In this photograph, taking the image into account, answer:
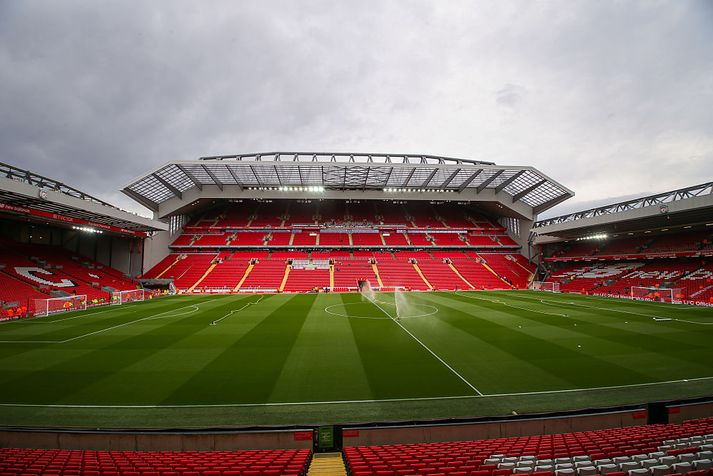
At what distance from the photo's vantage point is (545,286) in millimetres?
43625

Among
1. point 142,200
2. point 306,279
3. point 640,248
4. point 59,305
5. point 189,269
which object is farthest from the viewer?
point 189,269

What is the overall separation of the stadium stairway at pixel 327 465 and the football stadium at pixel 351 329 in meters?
0.13

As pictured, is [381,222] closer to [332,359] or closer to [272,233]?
[272,233]

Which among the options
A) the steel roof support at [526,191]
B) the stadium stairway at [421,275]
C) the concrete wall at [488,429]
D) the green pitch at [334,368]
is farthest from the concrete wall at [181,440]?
the steel roof support at [526,191]

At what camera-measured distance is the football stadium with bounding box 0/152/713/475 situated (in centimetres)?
645

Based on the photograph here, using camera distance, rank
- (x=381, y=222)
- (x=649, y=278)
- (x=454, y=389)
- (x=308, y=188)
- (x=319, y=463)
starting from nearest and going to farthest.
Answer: (x=319, y=463)
(x=454, y=389)
(x=649, y=278)
(x=308, y=188)
(x=381, y=222)

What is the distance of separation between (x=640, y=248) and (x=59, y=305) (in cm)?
5836

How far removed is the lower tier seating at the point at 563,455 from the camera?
4059mm

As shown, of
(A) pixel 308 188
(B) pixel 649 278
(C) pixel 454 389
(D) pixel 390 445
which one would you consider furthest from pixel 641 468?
(A) pixel 308 188

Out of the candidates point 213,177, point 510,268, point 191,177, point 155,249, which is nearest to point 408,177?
point 510,268

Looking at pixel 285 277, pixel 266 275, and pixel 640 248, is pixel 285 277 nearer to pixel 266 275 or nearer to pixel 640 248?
pixel 266 275

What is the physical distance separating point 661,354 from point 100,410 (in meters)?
18.9

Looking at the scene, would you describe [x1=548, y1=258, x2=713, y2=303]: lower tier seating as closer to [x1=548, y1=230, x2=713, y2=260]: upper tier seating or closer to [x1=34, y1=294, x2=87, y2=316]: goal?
[x1=548, y1=230, x2=713, y2=260]: upper tier seating

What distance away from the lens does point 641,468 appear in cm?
405
